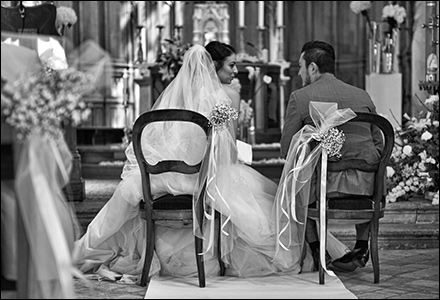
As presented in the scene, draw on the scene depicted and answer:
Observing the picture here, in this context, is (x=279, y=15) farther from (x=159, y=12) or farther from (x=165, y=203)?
(x=165, y=203)

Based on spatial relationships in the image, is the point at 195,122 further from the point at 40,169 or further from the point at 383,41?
the point at 383,41

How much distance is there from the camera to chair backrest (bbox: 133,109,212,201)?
15.1ft

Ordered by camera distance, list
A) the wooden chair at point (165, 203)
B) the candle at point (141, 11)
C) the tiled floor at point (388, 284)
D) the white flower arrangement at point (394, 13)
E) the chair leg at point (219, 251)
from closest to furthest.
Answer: the tiled floor at point (388, 284)
the wooden chair at point (165, 203)
the chair leg at point (219, 251)
the white flower arrangement at point (394, 13)
the candle at point (141, 11)

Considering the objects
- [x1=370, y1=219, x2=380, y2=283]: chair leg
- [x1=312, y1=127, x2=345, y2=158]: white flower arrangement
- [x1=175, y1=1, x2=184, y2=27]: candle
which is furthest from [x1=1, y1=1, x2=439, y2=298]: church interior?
[x1=370, y1=219, x2=380, y2=283]: chair leg

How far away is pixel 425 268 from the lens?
17.4ft

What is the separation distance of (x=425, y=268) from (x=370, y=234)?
2.09 feet

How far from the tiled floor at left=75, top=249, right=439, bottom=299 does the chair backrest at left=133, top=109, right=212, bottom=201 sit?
58 cm

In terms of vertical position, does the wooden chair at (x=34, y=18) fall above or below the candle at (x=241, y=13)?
below

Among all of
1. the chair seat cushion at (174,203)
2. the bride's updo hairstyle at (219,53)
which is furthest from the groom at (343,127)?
the chair seat cushion at (174,203)

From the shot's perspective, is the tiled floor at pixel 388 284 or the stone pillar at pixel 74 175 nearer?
the tiled floor at pixel 388 284

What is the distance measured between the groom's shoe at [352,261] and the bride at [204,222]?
0.59 ft

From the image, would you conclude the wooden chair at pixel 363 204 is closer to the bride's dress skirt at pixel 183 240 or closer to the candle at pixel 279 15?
the bride's dress skirt at pixel 183 240

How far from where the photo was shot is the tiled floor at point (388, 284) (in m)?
4.50

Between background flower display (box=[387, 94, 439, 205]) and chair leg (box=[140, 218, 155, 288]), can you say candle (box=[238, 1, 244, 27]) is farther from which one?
chair leg (box=[140, 218, 155, 288])
